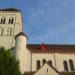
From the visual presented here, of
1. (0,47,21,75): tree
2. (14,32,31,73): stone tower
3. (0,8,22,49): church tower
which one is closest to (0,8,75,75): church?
(14,32,31,73): stone tower

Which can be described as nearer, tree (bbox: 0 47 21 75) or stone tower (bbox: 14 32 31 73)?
tree (bbox: 0 47 21 75)

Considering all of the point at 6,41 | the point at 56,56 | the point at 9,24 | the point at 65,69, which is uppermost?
the point at 9,24

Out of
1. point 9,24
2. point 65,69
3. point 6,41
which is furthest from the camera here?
point 9,24

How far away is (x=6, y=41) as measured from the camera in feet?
170

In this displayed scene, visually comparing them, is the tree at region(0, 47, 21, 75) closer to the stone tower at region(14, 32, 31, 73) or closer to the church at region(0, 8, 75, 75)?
the church at region(0, 8, 75, 75)

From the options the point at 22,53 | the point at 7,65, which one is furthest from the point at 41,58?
the point at 7,65

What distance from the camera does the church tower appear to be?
5178 cm

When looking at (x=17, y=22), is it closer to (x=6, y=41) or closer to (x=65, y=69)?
(x=6, y=41)

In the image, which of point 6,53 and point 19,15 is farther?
point 19,15

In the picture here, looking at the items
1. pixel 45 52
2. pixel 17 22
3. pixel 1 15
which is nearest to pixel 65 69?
pixel 45 52

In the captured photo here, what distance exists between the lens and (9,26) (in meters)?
56.0

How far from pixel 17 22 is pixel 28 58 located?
15.7 metres

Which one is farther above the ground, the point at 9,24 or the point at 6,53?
the point at 9,24

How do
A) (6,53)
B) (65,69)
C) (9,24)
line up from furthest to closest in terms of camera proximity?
1. (9,24)
2. (65,69)
3. (6,53)
